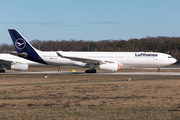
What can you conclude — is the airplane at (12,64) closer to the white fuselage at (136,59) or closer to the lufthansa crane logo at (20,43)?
the lufthansa crane logo at (20,43)

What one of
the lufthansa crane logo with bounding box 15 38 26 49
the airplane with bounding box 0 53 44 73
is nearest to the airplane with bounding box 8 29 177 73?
the lufthansa crane logo with bounding box 15 38 26 49

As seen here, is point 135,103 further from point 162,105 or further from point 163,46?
point 163,46

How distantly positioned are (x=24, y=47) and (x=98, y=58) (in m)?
16.6

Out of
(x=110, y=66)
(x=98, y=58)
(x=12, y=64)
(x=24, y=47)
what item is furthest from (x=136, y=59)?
(x=12, y=64)

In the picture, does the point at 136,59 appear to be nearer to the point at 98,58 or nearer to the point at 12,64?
the point at 98,58

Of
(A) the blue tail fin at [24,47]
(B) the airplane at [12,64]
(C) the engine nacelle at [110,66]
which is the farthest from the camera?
(B) the airplane at [12,64]

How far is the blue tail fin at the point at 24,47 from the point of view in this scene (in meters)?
51.8

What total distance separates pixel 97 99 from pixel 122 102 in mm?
2297

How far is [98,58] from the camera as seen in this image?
51.0 meters

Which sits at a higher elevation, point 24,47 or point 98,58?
point 24,47

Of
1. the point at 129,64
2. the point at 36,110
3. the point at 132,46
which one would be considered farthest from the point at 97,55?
the point at 132,46

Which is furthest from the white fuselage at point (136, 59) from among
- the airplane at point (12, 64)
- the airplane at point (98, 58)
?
the airplane at point (12, 64)

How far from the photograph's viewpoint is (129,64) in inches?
1969

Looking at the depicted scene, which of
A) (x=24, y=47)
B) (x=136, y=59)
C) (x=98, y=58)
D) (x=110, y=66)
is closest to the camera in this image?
(x=110, y=66)
